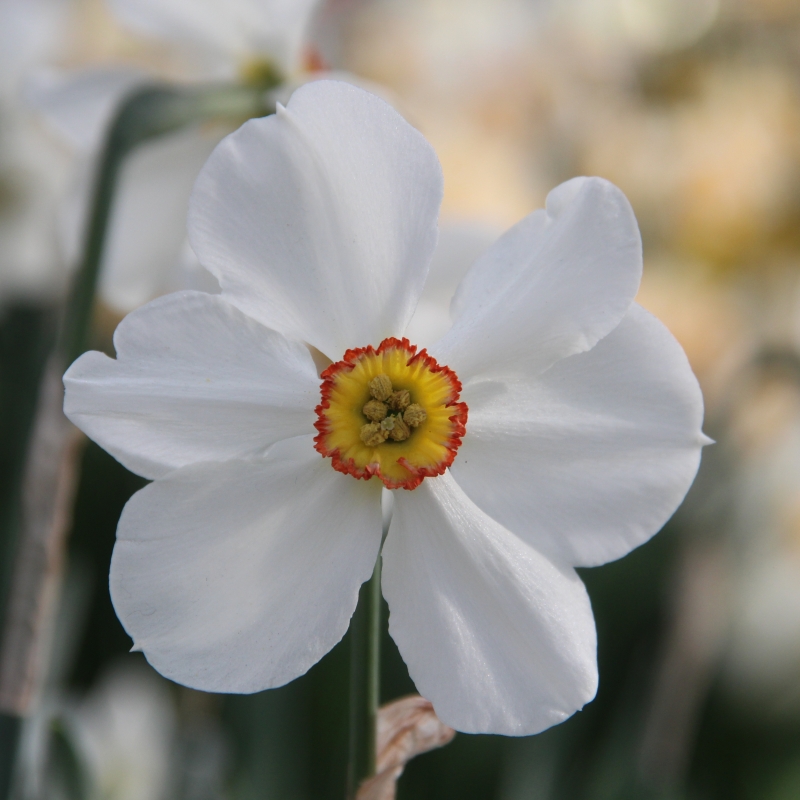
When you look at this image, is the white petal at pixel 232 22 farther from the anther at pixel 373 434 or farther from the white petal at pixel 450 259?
the anther at pixel 373 434

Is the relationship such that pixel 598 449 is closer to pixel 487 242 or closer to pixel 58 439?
pixel 487 242

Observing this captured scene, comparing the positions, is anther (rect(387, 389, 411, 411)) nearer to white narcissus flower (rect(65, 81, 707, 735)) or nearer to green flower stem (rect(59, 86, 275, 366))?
white narcissus flower (rect(65, 81, 707, 735))

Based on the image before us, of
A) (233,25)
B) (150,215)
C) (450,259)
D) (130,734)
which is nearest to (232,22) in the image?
(233,25)

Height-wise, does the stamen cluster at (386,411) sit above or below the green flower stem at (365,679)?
above

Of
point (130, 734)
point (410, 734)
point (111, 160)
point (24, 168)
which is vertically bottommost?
point (130, 734)

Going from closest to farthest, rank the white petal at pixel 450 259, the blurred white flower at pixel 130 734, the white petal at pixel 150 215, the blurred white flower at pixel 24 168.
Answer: the white petal at pixel 450 259, the white petal at pixel 150 215, the blurred white flower at pixel 130 734, the blurred white flower at pixel 24 168

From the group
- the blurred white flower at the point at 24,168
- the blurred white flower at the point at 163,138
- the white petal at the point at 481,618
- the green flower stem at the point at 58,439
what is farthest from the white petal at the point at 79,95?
the blurred white flower at the point at 24,168

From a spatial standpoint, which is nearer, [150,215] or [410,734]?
[410,734]

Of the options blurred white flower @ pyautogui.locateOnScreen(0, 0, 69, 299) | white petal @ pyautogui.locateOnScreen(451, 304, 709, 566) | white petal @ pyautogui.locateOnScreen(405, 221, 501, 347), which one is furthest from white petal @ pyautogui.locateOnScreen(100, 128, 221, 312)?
blurred white flower @ pyautogui.locateOnScreen(0, 0, 69, 299)

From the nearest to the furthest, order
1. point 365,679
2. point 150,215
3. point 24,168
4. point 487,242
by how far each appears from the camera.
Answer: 1. point 365,679
2. point 487,242
3. point 150,215
4. point 24,168
